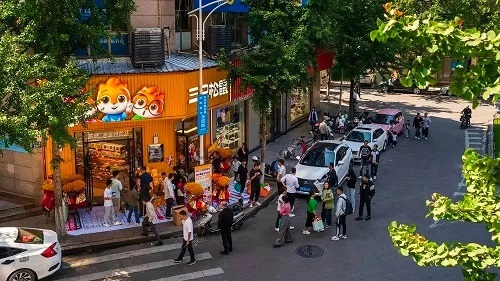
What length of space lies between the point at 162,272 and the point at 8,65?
21.3 ft

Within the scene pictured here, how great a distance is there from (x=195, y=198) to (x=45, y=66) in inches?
272

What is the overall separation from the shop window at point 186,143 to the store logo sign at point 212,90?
1.70 meters

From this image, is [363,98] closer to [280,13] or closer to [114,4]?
[280,13]

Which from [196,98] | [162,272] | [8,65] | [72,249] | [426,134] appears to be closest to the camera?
[8,65]

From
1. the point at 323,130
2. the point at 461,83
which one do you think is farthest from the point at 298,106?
the point at 461,83

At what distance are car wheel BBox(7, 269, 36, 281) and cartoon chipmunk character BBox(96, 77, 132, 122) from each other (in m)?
5.77

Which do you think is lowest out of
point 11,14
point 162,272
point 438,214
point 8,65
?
point 162,272

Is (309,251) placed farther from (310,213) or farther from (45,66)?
(45,66)

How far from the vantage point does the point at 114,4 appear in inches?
634

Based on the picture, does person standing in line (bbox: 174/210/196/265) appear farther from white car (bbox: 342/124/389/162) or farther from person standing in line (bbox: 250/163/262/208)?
white car (bbox: 342/124/389/162)

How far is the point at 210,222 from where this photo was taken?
17906 mm

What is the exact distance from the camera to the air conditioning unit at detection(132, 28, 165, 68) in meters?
18.9

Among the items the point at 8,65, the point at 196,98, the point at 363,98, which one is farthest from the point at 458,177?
the point at 363,98

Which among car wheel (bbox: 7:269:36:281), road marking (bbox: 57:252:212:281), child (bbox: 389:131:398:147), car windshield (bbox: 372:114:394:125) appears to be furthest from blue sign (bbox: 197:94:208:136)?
car windshield (bbox: 372:114:394:125)
